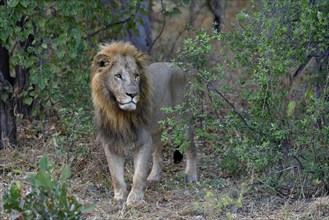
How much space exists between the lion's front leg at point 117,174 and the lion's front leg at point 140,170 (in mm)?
107

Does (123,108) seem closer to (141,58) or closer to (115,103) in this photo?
(115,103)

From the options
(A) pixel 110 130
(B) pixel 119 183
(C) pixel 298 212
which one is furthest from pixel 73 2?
(C) pixel 298 212

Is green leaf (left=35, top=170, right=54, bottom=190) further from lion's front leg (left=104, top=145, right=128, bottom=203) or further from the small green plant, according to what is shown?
lion's front leg (left=104, top=145, right=128, bottom=203)

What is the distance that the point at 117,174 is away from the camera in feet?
23.0

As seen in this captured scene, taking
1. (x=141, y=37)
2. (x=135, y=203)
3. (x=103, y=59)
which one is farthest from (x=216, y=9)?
(x=135, y=203)

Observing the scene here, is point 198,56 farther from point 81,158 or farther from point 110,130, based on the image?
point 81,158

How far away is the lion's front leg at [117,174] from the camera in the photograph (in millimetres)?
6914

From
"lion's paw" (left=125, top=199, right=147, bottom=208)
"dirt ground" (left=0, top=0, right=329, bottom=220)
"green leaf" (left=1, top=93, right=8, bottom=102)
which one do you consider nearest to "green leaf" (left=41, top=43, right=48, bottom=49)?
"green leaf" (left=1, top=93, right=8, bottom=102)

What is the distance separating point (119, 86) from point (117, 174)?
31.5 inches

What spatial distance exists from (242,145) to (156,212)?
36.2 inches

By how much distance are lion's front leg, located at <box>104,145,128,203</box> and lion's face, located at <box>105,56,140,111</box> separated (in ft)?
1.77

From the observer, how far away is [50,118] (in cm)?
890

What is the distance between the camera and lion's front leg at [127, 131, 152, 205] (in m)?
6.80

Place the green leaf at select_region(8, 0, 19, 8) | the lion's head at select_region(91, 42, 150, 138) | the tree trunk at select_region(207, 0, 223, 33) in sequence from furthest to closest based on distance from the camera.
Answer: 1. the tree trunk at select_region(207, 0, 223, 33)
2. the green leaf at select_region(8, 0, 19, 8)
3. the lion's head at select_region(91, 42, 150, 138)
